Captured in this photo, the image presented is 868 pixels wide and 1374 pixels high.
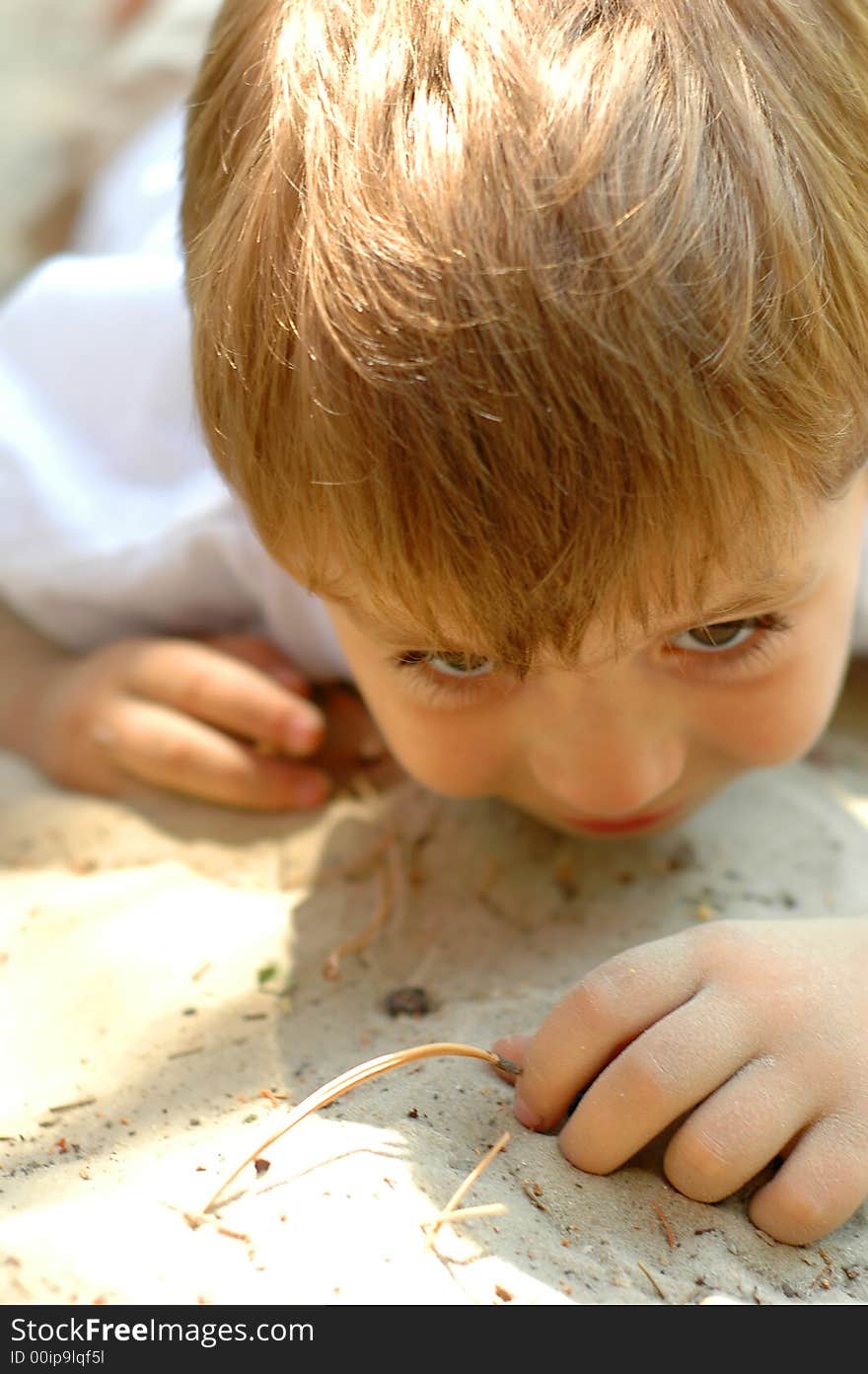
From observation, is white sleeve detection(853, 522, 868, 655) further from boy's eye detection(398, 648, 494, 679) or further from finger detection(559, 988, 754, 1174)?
finger detection(559, 988, 754, 1174)

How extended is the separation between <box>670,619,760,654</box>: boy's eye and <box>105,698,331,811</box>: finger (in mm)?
595

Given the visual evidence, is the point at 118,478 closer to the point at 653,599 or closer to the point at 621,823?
the point at 621,823

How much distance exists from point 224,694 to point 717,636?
697 mm

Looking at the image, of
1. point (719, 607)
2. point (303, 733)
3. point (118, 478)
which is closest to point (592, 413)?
point (719, 607)

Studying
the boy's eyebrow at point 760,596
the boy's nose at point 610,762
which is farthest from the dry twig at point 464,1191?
the boy's eyebrow at point 760,596

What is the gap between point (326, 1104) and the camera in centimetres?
99

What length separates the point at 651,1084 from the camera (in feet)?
Result: 3.10

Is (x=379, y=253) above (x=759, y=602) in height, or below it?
above

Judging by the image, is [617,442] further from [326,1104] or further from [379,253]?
[326,1104]

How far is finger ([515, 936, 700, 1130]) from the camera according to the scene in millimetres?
982

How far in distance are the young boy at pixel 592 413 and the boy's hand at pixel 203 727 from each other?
414mm
